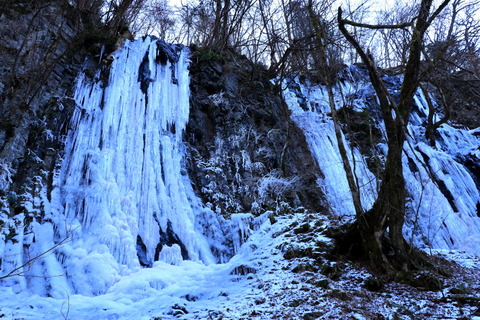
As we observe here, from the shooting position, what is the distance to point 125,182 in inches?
271

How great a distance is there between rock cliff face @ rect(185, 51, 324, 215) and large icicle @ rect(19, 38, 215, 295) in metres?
0.68

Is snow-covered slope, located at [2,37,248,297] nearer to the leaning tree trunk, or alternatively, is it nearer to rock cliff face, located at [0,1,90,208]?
rock cliff face, located at [0,1,90,208]

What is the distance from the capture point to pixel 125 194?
6.68 m

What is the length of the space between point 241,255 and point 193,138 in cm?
442

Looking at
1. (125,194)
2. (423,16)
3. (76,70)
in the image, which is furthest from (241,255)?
(76,70)

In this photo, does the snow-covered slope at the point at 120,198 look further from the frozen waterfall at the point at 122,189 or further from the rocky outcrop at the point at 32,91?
the rocky outcrop at the point at 32,91

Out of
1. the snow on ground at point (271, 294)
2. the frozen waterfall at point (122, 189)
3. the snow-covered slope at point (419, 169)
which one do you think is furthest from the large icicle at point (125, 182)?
the snow-covered slope at point (419, 169)

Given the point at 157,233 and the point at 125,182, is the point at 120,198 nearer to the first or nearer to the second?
the point at 125,182

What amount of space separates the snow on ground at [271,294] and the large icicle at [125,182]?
2.07ft

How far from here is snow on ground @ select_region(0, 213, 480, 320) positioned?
3170 millimetres

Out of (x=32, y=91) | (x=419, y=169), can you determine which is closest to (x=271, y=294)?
(x=32, y=91)

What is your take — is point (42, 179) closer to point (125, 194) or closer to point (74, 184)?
point (74, 184)

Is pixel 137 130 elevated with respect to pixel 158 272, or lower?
elevated

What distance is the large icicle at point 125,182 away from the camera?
18.3 feet
